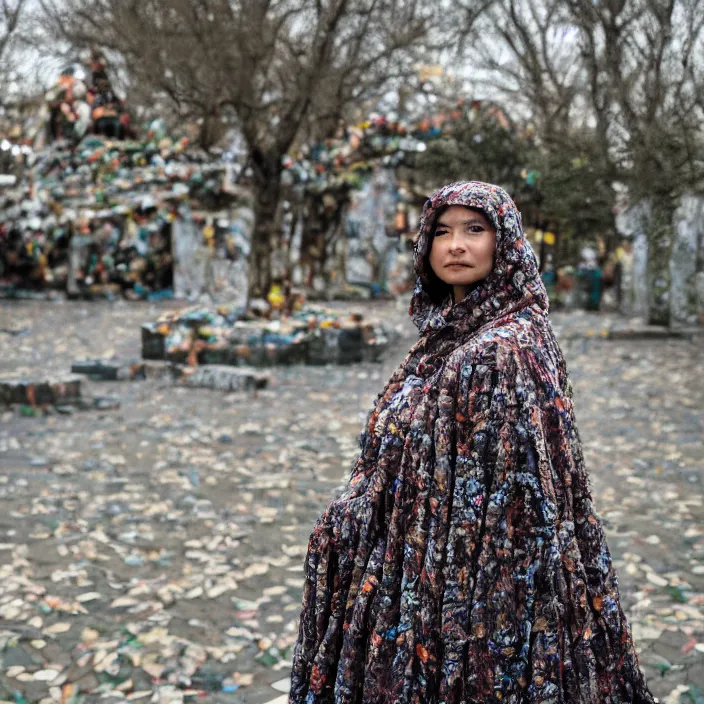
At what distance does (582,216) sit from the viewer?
14961 millimetres

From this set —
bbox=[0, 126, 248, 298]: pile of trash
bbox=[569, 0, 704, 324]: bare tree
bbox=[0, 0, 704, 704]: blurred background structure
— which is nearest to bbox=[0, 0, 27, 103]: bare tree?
bbox=[0, 0, 704, 704]: blurred background structure

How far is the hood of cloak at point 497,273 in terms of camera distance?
2121mm

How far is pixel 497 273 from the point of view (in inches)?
84.2

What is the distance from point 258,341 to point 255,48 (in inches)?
168

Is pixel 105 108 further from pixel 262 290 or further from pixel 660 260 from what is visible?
pixel 660 260

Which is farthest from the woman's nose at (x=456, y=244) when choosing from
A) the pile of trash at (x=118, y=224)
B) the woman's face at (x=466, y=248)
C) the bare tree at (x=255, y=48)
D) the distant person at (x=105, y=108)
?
the distant person at (x=105, y=108)

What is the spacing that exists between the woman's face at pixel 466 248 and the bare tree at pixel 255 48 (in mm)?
10141

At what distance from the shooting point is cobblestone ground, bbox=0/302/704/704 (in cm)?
379

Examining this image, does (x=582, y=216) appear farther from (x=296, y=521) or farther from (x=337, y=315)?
(x=296, y=521)

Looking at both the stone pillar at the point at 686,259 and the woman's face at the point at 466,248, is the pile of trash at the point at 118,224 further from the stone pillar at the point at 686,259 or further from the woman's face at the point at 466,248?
the woman's face at the point at 466,248

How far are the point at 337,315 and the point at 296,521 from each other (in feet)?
25.2

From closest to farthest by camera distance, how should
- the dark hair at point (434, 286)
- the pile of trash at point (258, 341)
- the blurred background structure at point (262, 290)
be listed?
the dark hair at point (434, 286) < the blurred background structure at point (262, 290) < the pile of trash at point (258, 341)

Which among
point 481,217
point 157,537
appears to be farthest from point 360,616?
point 157,537

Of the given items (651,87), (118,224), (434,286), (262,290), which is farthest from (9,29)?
(434,286)
